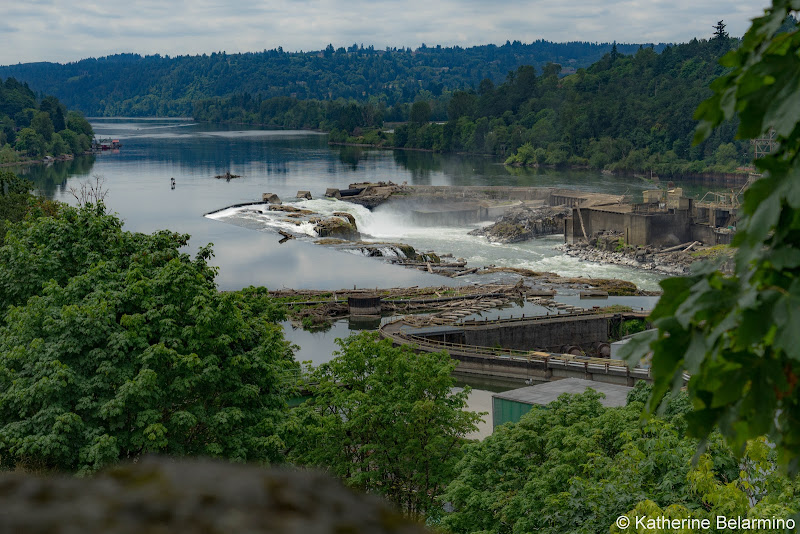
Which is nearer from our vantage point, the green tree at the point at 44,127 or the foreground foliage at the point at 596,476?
the foreground foliage at the point at 596,476

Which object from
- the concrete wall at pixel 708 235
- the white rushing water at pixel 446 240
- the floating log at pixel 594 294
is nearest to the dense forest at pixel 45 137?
the white rushing water at pixel 446 240

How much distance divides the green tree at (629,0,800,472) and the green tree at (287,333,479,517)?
55.9 feet

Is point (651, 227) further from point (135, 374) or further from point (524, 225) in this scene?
point (135, 374)

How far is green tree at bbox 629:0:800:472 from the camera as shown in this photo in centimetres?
301

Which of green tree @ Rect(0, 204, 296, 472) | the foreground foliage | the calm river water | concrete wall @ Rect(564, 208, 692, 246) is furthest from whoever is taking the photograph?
concrete wall @ Rect(564, 208, 692, 246)

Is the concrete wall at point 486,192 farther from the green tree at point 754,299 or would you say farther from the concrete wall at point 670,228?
the green tree at point 754,299

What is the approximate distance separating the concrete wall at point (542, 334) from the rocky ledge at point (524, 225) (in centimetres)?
3321

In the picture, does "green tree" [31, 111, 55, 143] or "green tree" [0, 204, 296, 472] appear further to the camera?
"green tree" [31, 111, 55, 143]

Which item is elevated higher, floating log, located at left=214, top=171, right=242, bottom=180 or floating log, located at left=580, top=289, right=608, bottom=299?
floating log, located at left=214, top=171, right=242, bottom=180

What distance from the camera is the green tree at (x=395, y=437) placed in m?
20.9

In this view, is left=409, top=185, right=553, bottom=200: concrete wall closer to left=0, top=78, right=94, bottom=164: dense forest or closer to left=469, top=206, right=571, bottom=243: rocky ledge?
left=469, top=206, right=571, bottom=243: rocky ledge

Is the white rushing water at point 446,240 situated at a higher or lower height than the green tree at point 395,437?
lower

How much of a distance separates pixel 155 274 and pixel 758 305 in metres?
20.9

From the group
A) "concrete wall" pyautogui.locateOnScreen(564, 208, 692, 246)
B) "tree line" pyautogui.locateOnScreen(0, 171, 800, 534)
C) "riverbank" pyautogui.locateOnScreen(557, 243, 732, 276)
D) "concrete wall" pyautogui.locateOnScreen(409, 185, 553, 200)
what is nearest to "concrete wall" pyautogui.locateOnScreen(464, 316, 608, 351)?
"riverbank" pyautogui.locateOnScreen(557, 243, 732, 276)
